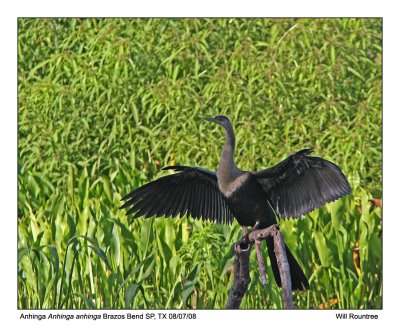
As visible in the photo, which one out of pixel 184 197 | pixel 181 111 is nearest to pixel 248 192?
pixel 184 197

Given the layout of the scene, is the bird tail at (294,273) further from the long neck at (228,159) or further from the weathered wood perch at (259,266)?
the long neck at (228,159)

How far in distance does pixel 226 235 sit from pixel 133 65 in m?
2.16

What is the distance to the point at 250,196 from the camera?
16.0 feet

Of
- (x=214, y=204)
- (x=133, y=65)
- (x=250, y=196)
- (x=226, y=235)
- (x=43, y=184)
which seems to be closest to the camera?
(x=250, y=196)

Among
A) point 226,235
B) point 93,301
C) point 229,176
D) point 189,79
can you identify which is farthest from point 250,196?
point 189,79

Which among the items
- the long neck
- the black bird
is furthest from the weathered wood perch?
the long neck

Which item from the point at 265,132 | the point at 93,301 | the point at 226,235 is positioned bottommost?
the point at 93,301

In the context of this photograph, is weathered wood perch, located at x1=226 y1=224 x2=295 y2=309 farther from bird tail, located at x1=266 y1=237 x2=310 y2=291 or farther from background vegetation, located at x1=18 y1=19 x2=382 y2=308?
background vegetation, located at x1=18 y1=19 x2=382 y2=308

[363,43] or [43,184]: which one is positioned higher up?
[363,43]

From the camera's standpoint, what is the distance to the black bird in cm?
474

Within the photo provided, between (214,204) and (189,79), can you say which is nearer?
(214,204)

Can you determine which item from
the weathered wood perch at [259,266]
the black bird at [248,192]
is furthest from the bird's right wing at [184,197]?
the weathered wood perch at [259,266]

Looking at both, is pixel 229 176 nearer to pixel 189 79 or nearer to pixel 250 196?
pixel 250 196

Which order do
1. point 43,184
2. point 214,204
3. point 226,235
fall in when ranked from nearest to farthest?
point 214,204 → point 226,235 → point 43,184
